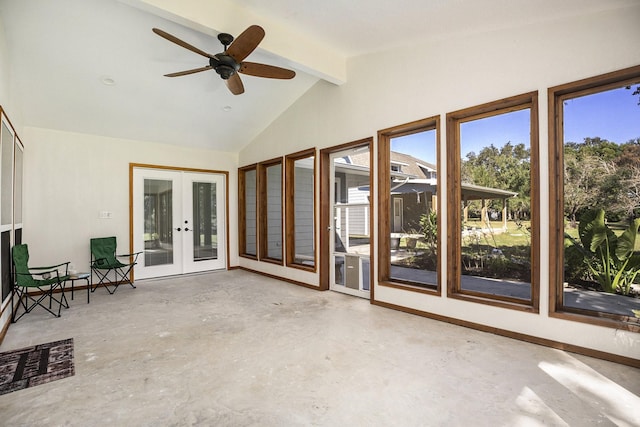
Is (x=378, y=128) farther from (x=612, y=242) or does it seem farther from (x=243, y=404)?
(x=243, y=404)

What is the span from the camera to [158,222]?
622 centimetres

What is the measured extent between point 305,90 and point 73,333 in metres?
4.67

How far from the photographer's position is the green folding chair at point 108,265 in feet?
17.3

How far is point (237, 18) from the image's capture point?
3.41 metres

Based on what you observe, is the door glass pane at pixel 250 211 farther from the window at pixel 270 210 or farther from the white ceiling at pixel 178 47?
the white ceiling at pixel 178 47

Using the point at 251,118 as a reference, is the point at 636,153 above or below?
below

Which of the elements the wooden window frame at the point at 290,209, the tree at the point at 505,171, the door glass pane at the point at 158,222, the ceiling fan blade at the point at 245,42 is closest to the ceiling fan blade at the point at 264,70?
the ceiling fan blade at the point at 245,42

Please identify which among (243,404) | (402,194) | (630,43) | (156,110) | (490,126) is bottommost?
(243,404)

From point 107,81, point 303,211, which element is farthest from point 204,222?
point 107,81

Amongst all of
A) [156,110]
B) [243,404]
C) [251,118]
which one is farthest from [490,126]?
[156,110]

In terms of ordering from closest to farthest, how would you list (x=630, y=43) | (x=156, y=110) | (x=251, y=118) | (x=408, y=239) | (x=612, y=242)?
(x=630, y=43)
(x=612, y=242)
(x=408, y=239)
(x=156, y=110)
(x=251, y=118)

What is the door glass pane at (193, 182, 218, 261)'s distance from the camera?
669cm

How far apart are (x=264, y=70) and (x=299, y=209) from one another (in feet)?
9.04

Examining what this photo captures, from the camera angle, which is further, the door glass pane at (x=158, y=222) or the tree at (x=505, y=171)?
the door glass pane at (x=158, y=222)
